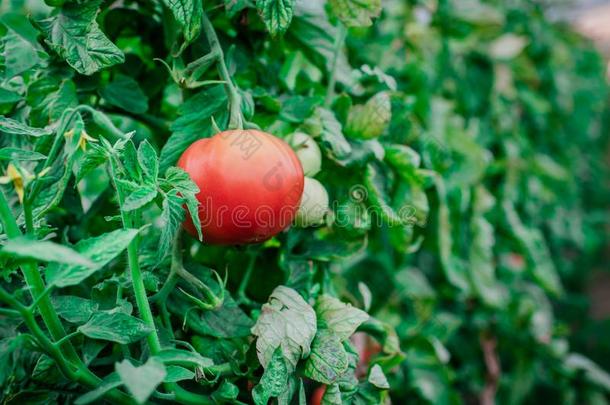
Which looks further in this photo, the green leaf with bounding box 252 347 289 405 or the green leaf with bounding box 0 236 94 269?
the green leaf with bounding box 252 347 289 405

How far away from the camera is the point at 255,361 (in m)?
0.67

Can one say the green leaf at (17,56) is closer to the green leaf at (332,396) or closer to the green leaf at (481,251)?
the green leaf at (332,396)

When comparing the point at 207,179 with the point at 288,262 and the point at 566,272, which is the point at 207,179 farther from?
the point at 566,272

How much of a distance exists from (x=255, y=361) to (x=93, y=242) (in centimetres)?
24

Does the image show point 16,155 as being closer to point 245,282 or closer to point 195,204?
point 195,204

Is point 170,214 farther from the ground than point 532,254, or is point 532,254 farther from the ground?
point 170,214

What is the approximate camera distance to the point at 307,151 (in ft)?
2.46

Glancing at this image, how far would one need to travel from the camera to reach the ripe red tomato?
2.02 ft

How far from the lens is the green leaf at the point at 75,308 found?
61 centimetres

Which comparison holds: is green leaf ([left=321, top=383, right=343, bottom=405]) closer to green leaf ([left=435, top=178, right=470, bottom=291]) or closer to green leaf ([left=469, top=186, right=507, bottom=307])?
green leaf ([left=435, top=178, right=470, bottom=291])

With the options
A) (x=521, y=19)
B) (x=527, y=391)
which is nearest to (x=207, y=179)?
(x=527, y=391)

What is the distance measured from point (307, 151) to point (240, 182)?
16 centimetres

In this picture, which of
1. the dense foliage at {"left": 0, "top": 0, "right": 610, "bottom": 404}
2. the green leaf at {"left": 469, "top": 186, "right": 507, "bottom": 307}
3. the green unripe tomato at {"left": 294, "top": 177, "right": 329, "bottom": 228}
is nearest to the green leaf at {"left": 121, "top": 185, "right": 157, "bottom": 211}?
the dense foliage at {"left": 0, "top": 0, "right": 610, "bottom": 404}

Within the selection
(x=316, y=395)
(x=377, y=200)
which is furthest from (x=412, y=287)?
(x=377, y=200)
